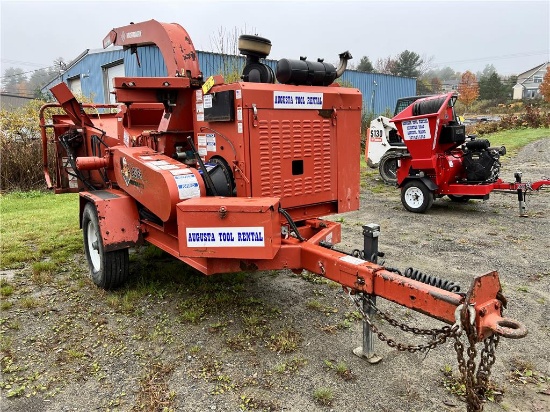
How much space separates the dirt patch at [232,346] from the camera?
9.17 feet

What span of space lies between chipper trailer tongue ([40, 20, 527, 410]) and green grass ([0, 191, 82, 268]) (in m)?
1.32

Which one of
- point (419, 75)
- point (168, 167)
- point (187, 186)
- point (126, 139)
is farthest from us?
point (419, 75)

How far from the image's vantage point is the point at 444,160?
786 cm

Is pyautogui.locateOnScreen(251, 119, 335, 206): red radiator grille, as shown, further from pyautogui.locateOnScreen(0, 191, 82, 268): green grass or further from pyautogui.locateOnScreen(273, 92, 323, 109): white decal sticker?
pyautogui.locateOnScreen(0, 191, 82, 268): green grass

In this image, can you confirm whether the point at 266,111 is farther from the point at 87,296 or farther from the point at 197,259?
the point at 87,296

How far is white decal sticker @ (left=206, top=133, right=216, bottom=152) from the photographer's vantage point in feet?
12.5

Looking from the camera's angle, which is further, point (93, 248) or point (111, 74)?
point (111, 74)

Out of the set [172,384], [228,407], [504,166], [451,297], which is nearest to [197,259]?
[172,384]

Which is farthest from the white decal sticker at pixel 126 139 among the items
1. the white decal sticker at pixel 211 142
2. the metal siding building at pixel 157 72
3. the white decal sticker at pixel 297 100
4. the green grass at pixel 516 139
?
the green grass at pixel 516 139

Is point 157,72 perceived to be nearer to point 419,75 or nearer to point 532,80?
point 419,75

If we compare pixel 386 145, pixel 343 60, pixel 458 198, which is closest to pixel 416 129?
pixel 458 198

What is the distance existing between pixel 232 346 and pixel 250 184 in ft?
4.17

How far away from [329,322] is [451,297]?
162cm

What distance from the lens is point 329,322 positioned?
376 centimetres
